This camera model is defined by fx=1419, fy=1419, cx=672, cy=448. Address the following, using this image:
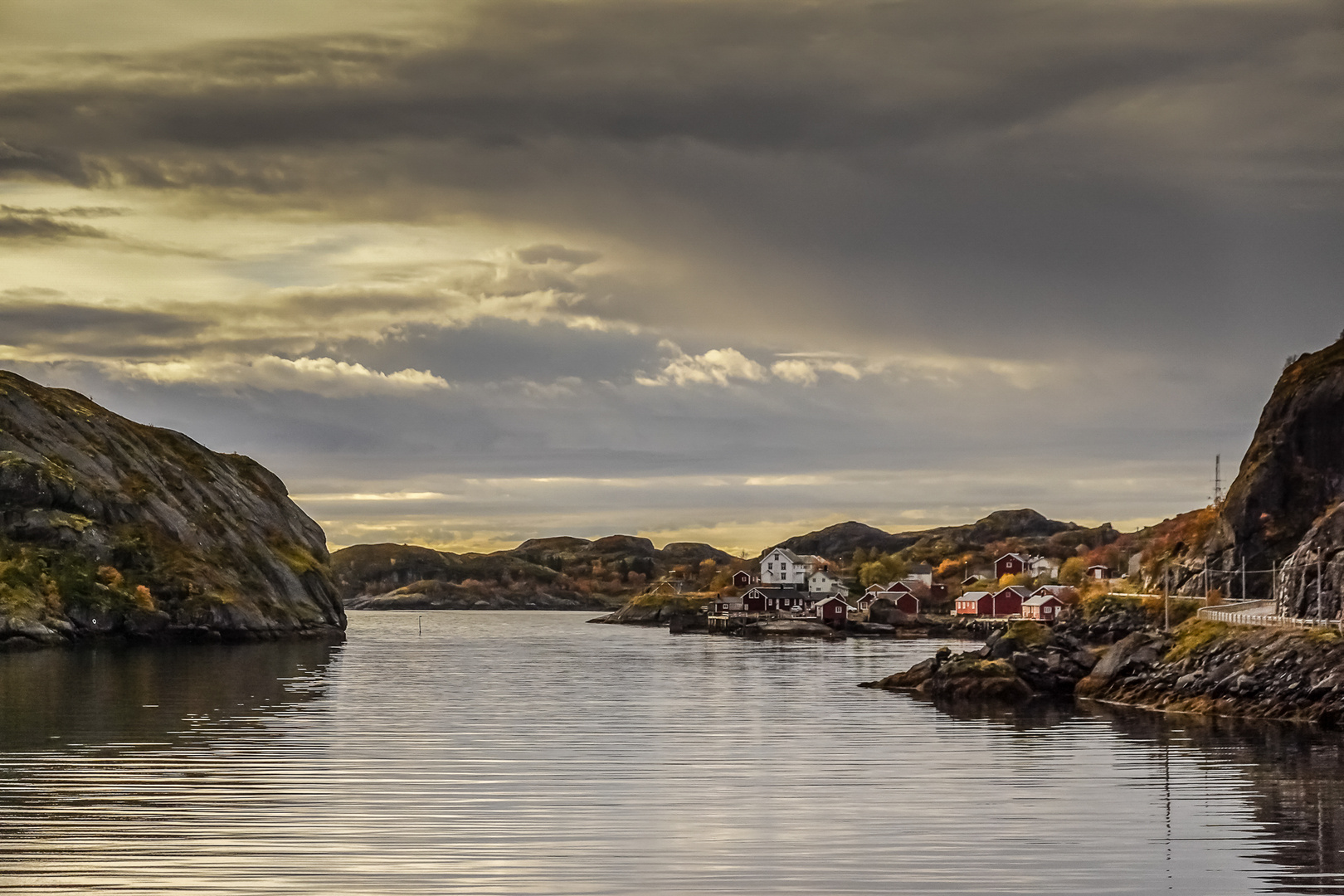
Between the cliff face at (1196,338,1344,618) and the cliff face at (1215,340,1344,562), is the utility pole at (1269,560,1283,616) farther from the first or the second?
the cliff face at (1215,340,1344,562)

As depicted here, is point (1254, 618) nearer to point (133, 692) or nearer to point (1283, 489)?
point (1283, 489)

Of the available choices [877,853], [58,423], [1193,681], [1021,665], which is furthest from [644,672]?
[58,423]

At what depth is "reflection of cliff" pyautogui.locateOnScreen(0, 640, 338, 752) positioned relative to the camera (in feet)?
198

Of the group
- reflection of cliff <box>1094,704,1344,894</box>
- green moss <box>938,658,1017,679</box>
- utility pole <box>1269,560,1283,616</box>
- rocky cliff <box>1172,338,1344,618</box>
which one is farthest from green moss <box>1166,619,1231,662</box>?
rocky cliff <box>1172,338,1344,618</box>

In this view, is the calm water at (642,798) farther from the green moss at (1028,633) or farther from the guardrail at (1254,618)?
the green moss at (1028,633)

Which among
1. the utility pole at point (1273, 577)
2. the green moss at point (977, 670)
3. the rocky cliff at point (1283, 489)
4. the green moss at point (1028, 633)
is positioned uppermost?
the rocky cliff at point (1283, 489)

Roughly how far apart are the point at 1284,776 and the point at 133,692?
211ft

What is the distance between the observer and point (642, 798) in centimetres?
4162

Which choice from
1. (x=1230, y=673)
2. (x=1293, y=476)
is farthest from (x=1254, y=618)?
(x=1293, y=476)

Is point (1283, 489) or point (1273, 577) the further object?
point (1283, 489)

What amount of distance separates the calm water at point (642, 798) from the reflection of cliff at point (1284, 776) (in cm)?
15

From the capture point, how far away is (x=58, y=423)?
19775cm

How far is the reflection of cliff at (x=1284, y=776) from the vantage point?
30.5 m

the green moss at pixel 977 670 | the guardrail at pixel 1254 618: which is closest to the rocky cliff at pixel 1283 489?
the guardrail at pixel 1254 618
